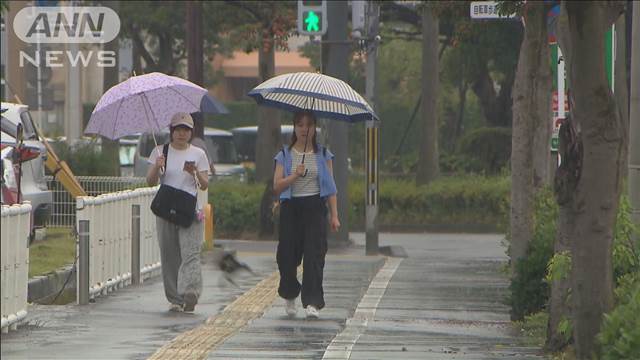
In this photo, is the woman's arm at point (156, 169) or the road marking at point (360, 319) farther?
the woman's arm at point (156, 169)

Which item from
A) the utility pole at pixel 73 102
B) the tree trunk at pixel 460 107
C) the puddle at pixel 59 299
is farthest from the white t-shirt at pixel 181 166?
the tree trunk at pixel 460 107

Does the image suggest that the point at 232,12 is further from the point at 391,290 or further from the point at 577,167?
the point at 577,167

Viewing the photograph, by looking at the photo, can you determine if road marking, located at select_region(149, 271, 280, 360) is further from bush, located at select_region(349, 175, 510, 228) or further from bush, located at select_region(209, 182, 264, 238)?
bush, located at select_region(349, 175, 510, 228)

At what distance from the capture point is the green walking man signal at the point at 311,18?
21.9 m

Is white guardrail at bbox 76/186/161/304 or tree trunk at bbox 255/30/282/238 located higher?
tree trunk at bbox 255/30/282/238

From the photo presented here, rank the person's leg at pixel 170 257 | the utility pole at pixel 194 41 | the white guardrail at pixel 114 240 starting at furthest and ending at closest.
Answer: the utility pole at pixel 194 41 < the white guardrail at pixel 114 240 < the person's leg at pixel 170 257

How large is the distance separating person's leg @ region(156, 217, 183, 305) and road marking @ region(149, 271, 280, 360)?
0.46m

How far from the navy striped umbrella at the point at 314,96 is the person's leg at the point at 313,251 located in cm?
86

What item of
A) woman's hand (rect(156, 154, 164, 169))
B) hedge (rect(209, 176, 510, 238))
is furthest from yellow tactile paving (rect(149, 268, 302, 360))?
hedge (rect(209, 176, 510, 238))

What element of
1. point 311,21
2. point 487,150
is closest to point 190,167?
point 311,21

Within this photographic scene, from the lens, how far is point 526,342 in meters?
11.3

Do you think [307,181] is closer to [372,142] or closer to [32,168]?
[32,168]

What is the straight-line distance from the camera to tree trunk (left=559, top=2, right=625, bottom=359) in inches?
332

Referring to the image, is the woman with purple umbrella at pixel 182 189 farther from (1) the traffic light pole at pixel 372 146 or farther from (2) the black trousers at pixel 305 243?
(1) the traffic light pole at pixel 372 146
